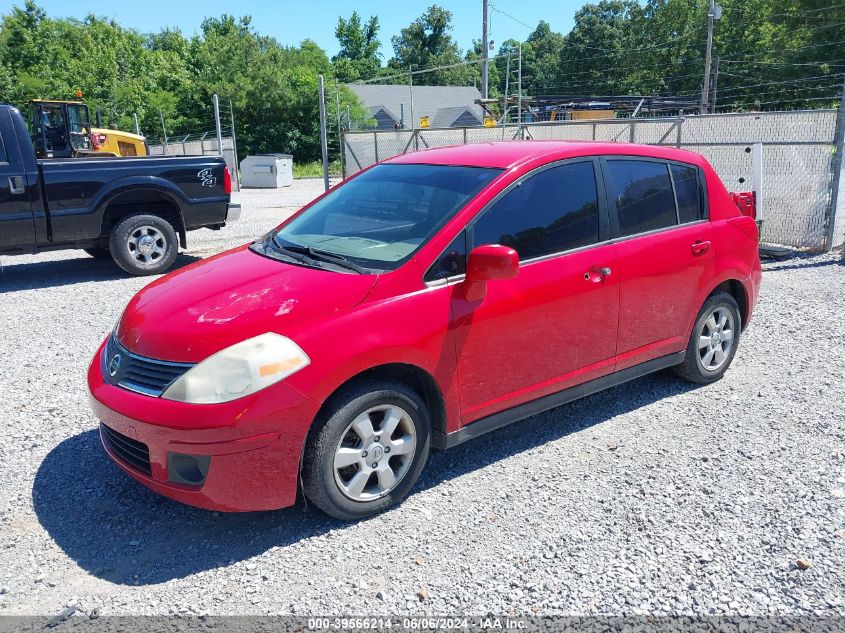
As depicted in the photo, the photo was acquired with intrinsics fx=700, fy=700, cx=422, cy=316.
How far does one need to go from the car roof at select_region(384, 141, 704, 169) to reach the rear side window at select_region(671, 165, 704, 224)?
0.11m

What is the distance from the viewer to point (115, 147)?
21.0 meters

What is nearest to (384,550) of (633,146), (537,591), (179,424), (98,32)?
(537,591)

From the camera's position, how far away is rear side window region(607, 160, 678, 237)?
4387mm

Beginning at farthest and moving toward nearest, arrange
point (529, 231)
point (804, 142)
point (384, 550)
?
point (804, 142) < point (529, 231) < point (384, 550)

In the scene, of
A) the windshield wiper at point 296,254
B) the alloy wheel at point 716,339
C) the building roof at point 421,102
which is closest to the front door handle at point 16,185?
the windshield wiper at point 296,254

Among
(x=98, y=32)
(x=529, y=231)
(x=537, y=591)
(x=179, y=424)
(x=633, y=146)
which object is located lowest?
(x=537, y=591)

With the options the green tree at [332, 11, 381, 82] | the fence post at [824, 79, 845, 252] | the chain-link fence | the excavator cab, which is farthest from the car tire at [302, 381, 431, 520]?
the green tree at [332, 11, 381, 82]

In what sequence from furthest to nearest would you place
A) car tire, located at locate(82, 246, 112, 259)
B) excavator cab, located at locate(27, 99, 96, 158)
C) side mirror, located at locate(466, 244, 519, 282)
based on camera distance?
excavator cab, located at locate(27, 99, 96, 158)
car tire, located at locate(82, 246, 112, 259)
side mirror, located at locate(466, 244, 519, 282)

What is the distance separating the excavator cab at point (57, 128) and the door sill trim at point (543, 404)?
14679 millimetres

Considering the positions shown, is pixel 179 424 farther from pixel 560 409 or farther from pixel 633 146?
pixel 633 146

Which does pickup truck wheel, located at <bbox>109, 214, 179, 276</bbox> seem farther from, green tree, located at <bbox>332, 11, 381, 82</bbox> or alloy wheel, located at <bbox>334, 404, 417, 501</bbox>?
green tree, located at <bbox>332, 11, 381, 82</bbox>

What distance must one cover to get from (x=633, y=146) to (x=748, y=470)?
215 centimetres

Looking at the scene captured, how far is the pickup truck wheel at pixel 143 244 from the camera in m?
9.02

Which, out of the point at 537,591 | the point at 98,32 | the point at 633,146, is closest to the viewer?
the point at 537,591
